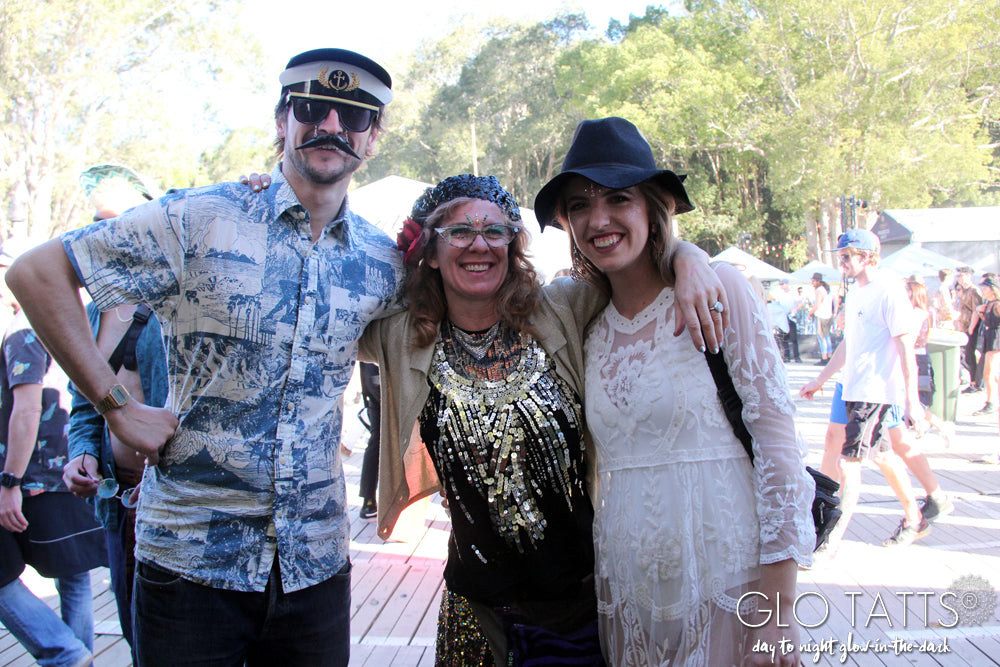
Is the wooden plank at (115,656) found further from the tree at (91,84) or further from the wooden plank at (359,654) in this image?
the tree at (91,84)

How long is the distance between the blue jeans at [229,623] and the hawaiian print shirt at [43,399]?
55.9 inches

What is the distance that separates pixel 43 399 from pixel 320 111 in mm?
2042

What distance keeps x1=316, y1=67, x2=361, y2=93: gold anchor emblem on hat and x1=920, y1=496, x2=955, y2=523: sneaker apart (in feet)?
15.8

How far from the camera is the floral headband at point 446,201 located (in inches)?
84.4

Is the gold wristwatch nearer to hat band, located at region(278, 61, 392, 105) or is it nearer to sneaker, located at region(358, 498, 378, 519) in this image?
hat band, located at region(278, 61, 392, 105)

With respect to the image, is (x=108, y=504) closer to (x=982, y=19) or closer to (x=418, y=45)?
(x=982, y=19)

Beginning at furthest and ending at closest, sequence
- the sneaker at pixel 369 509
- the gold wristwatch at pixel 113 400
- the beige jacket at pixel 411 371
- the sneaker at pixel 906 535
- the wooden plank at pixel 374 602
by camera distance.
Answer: the sneaker at pixel 369 509 → the sneaker at pixel 906 535 → the wooden plank at pixel 374 602 → the beige jacket at pixel 411 371 → the gold wristwatch at pixel 113 400

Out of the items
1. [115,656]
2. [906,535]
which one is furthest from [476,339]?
[906,535]

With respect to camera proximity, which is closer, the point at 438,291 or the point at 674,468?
the point at 674,468

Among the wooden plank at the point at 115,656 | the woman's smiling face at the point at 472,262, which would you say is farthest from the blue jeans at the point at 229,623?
the wooden plank at the point at 115,656

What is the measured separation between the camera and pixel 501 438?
194cm

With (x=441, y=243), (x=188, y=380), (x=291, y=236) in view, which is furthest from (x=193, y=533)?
(x=441, y=243)

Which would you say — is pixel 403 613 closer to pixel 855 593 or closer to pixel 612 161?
pixel 855 593

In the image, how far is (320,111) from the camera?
195cm
